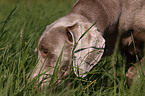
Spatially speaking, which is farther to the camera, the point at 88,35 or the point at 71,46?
the point at 71,46

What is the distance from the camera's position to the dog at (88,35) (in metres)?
1.87

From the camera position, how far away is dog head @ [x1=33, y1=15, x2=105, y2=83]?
186cm

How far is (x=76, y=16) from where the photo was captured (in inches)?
85.3

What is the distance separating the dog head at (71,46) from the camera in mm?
1863

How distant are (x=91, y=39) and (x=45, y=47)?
0.46m

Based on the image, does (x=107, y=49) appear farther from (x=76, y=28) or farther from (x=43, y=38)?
(x=43, y=38)

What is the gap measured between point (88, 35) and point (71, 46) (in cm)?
23

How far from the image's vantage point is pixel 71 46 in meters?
2.05

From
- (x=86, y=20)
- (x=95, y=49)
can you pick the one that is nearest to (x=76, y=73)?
(x=95, y=49)

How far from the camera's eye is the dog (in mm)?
1871

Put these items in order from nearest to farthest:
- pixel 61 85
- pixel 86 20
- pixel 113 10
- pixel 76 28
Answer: pixel 61 85 → pixel 76 28 → pixel 86 20 → pixel 113 10

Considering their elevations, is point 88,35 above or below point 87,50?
above

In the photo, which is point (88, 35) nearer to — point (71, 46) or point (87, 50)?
point (87, 50)

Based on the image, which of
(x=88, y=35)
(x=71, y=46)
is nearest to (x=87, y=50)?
(x=88, y=35)
